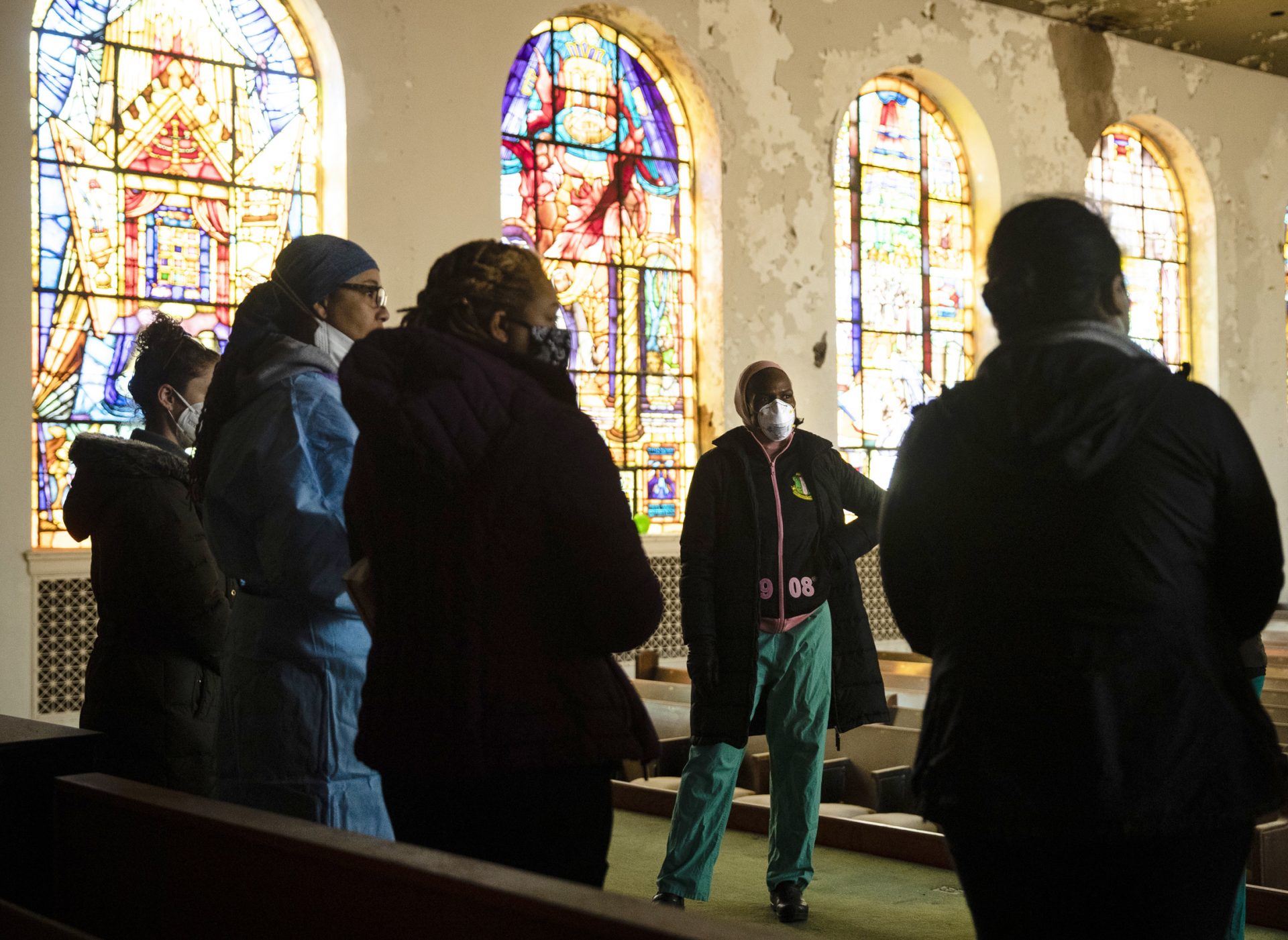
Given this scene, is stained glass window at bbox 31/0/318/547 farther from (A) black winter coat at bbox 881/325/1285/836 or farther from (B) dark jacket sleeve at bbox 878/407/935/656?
(A) black winter coat at bbox 881/325/1285/836

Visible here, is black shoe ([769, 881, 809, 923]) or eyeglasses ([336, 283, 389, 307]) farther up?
eyeglasses ([336, 283, 389, 307])

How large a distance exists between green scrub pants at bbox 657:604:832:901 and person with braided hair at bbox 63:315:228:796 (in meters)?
1.25

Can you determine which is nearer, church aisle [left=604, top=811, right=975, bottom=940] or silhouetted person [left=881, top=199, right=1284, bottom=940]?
silhouetted person [left=881, top=199, right=1284, bottom=940]

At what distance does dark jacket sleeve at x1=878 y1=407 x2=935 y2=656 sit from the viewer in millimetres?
1670

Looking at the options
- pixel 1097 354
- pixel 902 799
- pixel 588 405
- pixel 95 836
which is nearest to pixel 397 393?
pixel 1097 354

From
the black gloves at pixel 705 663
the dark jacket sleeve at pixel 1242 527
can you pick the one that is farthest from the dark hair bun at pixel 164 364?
the dark jacket sleeve at pixel 1242 527

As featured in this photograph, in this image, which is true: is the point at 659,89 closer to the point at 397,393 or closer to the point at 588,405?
the point at 588,405

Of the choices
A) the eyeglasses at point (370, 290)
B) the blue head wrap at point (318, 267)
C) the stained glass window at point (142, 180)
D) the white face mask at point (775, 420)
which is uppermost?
the stained glass window at point (142, 180)

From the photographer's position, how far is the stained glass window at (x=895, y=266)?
942 cm

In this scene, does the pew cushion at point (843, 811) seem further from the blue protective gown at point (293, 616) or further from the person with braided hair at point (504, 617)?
the person with braided hair at point (504, 617)

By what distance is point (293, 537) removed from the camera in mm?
2062

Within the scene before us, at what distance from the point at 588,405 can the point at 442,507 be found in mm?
6730

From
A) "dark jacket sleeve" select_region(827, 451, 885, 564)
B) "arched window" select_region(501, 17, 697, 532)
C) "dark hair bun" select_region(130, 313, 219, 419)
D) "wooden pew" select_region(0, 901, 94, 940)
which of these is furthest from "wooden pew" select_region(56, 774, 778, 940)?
"arched window" select_region(501, 17, 697, 532)

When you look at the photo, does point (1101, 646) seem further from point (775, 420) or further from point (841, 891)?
point (841, 891)
